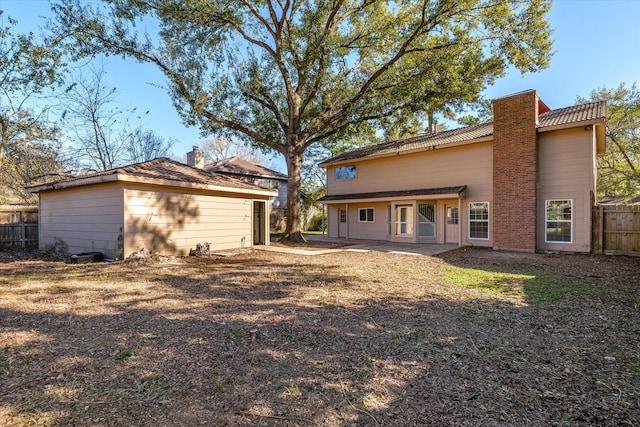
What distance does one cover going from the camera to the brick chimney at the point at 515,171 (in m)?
11.8

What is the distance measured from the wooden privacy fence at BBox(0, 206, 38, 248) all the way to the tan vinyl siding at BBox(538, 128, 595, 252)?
19.6 m

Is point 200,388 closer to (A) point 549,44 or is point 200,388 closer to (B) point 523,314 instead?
(B) point 523,314

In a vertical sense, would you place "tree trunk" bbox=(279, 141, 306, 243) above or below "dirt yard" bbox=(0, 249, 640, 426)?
above

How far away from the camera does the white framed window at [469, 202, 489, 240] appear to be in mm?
13359

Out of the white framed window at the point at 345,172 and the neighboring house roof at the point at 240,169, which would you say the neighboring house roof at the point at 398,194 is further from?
the neighboring house roof at the point at 240,169

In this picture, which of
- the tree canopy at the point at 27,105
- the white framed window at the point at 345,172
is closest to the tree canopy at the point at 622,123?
the white framed window at the point at 345,172

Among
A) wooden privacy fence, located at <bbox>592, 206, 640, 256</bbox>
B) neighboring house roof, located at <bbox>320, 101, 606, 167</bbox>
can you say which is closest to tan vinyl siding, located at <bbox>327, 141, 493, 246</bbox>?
neighboring house roof, located at <bbox>320, 101, 606, 167</bbox>

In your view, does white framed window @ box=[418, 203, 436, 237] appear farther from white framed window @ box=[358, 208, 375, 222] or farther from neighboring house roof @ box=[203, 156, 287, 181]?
neighboring house roof @ box=[203, 156, 287, 181]

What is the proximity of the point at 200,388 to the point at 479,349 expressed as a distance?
2.83m

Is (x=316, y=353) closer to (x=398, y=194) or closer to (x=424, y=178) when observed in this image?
(x=398, y=194)

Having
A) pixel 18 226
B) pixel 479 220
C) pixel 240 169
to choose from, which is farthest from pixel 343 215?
pixel 18 226

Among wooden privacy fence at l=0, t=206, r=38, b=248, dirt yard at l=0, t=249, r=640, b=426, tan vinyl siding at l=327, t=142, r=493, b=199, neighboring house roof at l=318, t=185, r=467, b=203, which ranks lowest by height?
dirt yard at l=0, t=249, r=640, b=426

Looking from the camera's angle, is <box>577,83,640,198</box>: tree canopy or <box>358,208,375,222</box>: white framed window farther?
<box>577,83,640,198</box>: tree canopy

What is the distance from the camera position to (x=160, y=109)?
1705 centimetres
